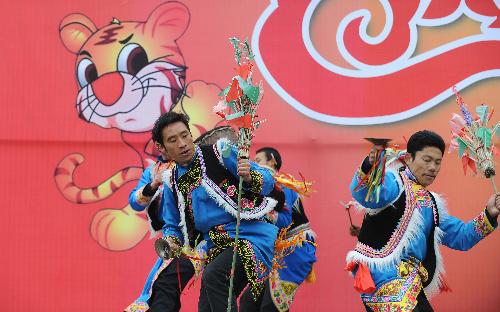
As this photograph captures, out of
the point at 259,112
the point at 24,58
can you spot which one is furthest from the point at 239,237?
the point at 24,58

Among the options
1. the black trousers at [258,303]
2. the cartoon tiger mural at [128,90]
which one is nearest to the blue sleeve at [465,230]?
the black trousers at [258,303]

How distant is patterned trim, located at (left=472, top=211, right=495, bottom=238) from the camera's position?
179 inches

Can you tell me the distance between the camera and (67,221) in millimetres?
6488

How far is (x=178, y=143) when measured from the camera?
4.73 metres

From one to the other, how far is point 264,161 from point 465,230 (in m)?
1.70

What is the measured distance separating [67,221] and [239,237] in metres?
2.25

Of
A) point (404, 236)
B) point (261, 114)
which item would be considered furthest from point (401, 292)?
point (261, 114)

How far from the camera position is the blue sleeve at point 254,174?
178 inches

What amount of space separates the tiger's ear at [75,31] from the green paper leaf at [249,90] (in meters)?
2.48

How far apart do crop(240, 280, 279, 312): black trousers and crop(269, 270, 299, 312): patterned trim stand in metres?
0.03

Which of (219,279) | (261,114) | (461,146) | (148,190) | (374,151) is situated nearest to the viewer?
(374,151)

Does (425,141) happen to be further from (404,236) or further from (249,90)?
(249,90)

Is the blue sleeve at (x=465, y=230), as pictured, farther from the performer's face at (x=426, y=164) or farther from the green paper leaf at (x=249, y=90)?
the green paper leaf at (x=249, y=90)

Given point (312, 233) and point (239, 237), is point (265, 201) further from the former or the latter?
point (312, 233)
